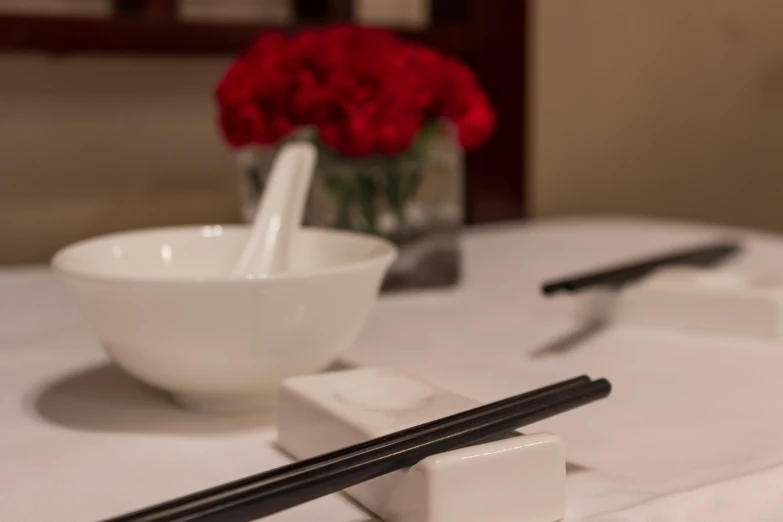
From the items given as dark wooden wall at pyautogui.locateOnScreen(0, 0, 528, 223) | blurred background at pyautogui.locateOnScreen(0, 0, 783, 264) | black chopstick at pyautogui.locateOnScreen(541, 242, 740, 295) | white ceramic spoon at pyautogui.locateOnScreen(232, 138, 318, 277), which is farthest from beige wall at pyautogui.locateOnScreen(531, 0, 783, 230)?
white ceramic spoon at pyautogui.locateOnScreen(232, 138, 318, 277)

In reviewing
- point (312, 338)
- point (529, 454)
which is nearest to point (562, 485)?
point (529, 454)

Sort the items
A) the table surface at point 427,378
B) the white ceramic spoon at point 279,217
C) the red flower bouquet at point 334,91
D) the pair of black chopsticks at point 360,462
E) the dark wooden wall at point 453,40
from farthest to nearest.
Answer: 1. the dark wooden wall at point 453,40
2. the red flower bouquet at point 334,91
3. the white ceramic spoon at point 279,217
4. the table surface at point 427,378
5. the pair of black chopsticks at point 360,462

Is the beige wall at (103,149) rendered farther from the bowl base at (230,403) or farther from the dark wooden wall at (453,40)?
the bowl base at (230,403)

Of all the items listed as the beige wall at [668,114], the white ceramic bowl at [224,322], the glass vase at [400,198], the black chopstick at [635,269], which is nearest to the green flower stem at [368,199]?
the glass vase at [400,198]

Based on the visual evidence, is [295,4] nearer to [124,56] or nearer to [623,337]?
[124,56]

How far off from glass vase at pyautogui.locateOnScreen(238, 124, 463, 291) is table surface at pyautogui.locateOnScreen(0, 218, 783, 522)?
1.5 inches

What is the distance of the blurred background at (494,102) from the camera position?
1118mm

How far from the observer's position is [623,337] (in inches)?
27.7

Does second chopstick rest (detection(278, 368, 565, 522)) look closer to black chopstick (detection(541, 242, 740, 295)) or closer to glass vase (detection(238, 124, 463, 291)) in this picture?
black chopstick (detection(541, 242, 740, 295))

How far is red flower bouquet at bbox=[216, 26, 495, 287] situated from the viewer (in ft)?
2.64

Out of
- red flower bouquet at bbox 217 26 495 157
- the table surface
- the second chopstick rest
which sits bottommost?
the table surface

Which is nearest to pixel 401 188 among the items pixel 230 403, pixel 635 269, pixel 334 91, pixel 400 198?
pixel 400 198

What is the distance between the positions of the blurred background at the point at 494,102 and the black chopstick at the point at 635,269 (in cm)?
52

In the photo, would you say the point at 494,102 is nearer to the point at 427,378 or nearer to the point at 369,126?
the point at 369,126
